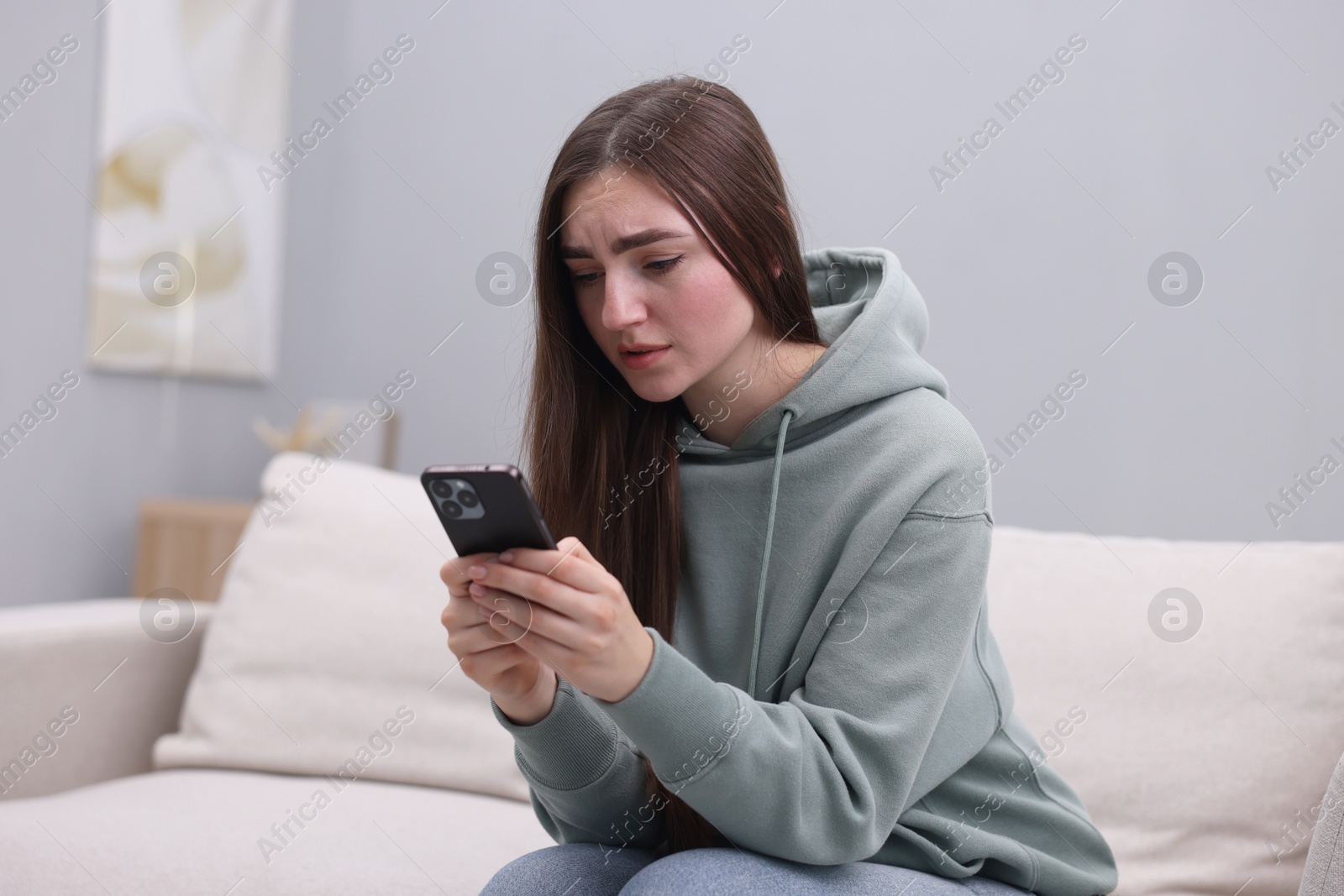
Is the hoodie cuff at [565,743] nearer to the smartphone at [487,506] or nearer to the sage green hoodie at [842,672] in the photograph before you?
the sage green hoodie at [842,672]

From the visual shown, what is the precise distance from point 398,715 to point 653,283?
0.86m

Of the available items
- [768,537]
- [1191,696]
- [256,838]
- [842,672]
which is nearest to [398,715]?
[256,838]

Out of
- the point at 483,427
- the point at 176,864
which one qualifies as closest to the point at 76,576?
the point at 483,427

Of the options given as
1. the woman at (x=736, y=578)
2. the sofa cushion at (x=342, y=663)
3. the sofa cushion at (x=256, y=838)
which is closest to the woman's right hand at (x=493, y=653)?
the woman at (x=736, y=578)

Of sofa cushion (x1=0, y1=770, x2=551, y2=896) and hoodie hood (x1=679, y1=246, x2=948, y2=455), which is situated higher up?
hoodie hood (x1=679, y1=246, x2=948, y2=455)

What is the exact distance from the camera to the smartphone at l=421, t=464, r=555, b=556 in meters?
0.74

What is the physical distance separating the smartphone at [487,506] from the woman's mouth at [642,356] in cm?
28

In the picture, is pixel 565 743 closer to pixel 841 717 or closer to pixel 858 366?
pixel 841 717

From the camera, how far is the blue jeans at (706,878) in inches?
32.3

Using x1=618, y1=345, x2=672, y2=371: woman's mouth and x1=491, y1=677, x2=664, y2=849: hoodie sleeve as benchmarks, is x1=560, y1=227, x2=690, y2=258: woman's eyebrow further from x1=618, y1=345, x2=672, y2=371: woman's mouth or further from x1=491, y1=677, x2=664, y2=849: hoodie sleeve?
x1=491, y1=677, x2=664, y2=849: hoodie sleeve

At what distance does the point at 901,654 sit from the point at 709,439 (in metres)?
0.34

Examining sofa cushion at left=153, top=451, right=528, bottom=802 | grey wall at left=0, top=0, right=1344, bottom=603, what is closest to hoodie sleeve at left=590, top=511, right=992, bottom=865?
sofa cushion at left=153, top=451, right=528, bottom=802

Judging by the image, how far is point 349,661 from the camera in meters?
1.60

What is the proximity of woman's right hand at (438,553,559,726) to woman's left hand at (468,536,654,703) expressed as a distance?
0.06 feet
